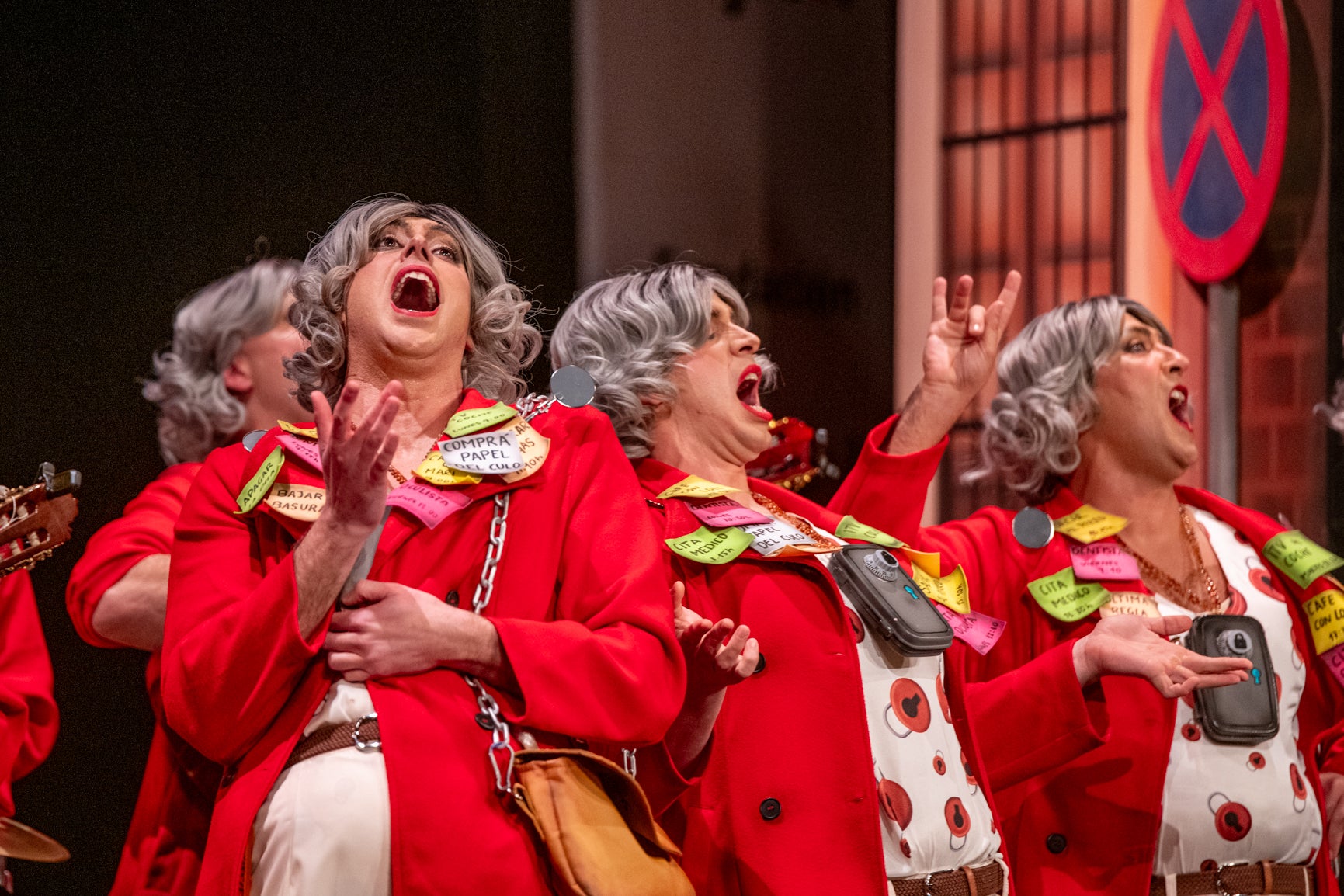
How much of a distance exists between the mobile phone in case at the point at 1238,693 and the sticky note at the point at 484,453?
5.71 feet

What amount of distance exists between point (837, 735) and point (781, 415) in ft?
6.05

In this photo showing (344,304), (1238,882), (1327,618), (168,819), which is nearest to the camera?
(344,304)

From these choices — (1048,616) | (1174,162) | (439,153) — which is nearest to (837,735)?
(1048,616)

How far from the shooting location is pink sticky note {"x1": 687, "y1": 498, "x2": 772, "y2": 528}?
276cm

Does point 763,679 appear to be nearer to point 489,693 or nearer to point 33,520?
point 489,693

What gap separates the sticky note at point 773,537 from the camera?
8.85ft

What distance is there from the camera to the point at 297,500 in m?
2.18

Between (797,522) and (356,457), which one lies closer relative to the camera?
(356,457)

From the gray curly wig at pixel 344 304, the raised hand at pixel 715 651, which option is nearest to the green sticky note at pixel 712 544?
the raised hand at pixel 715 651

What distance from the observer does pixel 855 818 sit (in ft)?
8.40

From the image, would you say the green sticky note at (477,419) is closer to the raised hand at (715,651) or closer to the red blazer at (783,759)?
the raised hand at (715,651)

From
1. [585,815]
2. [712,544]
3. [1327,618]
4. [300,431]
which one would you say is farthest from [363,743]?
[1327,618]

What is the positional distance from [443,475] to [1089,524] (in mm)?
1862

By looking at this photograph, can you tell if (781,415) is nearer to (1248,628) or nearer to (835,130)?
(835,130)
